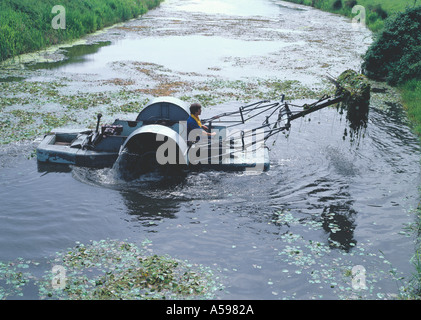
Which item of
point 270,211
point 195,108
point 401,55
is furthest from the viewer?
point 401,55

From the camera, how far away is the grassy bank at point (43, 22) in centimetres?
2508

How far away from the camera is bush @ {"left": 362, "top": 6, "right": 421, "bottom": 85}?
2162 cm

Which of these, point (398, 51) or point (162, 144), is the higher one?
point (398, 51)

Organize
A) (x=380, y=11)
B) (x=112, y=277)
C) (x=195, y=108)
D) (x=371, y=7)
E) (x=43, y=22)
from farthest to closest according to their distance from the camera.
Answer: (x=371, y=7), (x=380, y=11), (x=43, y=22), (x=195, y=108), (x=112, y=277)

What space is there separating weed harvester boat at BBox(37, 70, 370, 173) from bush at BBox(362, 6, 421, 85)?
1254 centimetres

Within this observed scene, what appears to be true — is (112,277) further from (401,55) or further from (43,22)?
(43,22)

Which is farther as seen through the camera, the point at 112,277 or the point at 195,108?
the point at 195,108

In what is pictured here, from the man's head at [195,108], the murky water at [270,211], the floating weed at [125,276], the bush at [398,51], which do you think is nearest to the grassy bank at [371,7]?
the bush at [398,51]

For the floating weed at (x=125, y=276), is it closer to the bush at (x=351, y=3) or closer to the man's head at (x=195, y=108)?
the man's head at (x=195, y=108)

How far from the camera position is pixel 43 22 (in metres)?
28.7

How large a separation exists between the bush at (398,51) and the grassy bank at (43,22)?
20.4 m

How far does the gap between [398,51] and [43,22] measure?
22.3 metres

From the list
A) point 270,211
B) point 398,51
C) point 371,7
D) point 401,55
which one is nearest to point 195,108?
point 270,211

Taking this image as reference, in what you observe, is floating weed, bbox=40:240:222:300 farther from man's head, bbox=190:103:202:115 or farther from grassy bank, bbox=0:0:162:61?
grassy bank, bbox=0:0:162:61
